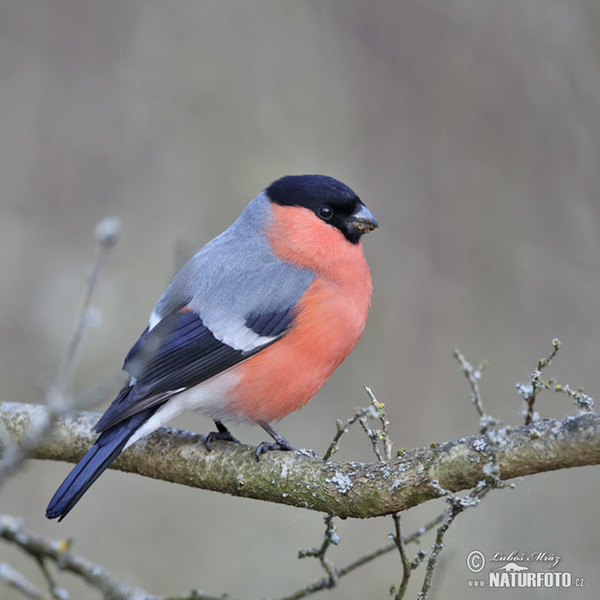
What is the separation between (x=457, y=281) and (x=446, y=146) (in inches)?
39.5

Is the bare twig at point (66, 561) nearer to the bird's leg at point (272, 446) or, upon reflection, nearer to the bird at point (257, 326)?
the bird at point (257, 326)

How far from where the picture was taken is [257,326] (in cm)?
297

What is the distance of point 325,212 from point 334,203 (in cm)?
6

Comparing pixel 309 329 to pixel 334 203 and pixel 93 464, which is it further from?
pixel 93 464

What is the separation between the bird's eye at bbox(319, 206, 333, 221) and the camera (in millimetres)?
3303

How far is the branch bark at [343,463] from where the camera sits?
189 centimetres

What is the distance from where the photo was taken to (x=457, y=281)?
523 cm

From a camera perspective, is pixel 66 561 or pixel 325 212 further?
pixel 325 212

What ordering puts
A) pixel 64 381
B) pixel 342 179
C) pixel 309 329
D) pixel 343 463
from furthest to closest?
pixel 342 179 → pixel 309 329 → pixel 343 463 → pixel 64 381

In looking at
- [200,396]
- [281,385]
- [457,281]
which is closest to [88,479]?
[200,396]

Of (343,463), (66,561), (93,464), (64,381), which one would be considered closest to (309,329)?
(343,463)

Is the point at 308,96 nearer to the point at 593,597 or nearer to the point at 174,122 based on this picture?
the point at 174,122

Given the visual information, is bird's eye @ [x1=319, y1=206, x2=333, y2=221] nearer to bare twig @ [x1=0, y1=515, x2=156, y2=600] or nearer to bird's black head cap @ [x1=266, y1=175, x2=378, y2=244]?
bird's black head cap @ [x1=266, y1=175, x2=378, y2=244]

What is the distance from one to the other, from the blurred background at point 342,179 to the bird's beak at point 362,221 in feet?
6.14
